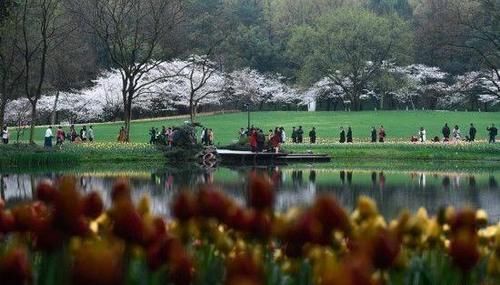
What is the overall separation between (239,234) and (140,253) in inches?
24.4

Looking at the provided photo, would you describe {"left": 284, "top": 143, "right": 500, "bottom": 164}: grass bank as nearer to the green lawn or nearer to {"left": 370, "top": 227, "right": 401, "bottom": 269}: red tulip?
the green lawn

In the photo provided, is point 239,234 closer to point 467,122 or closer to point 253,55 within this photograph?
point 467,122

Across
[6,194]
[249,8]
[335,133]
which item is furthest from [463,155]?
[249,8]

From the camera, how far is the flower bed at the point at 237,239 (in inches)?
135

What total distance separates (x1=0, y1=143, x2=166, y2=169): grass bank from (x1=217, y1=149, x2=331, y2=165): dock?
3.10m

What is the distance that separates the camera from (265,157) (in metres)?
37.7

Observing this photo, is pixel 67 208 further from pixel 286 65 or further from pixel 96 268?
pixel 286 65

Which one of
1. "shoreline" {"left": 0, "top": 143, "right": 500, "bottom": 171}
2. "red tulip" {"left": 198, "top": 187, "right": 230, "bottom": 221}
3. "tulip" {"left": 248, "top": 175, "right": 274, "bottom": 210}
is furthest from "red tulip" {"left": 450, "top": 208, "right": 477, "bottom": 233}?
"shoreline" {"left": 0, "top": 143, "right": 500, "bottom": 171}

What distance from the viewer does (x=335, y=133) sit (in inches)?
2218

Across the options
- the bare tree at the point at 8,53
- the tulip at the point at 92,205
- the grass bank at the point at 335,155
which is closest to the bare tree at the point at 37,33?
the bare tree at the point at 8,53

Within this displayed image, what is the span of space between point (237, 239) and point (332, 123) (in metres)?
57.3

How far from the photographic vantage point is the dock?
3741 cm

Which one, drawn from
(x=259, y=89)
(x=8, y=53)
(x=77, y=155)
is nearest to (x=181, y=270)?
(x=77, y=155)

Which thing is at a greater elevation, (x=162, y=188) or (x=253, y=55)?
(x=253, y=55)
